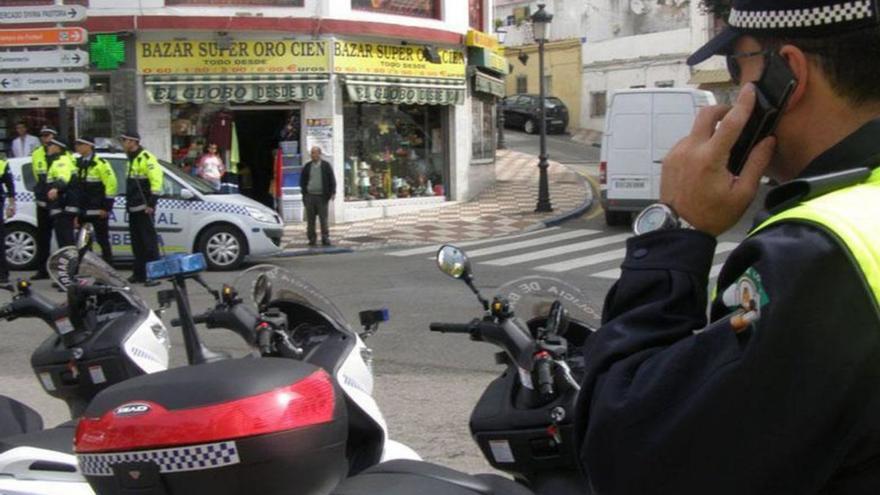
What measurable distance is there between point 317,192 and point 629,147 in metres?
4.97

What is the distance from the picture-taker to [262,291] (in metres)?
3.78

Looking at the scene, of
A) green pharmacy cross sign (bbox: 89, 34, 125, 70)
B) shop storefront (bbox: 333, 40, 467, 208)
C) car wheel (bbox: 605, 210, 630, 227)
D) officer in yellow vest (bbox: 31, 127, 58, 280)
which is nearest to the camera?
officer in yellow vest (bbox: 31, 127, 58, 280)

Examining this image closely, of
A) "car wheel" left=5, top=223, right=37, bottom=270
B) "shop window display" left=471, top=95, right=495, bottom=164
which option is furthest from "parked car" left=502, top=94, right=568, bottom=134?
"car wheel" left=5, top=223, right=37, bottom=270

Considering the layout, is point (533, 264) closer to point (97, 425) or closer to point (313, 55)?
point (313, 55)

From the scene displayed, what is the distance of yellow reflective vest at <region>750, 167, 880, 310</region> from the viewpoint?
1.15m

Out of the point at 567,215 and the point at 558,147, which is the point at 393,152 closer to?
the point at 567,215

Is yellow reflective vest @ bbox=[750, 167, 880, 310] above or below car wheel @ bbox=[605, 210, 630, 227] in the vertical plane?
above

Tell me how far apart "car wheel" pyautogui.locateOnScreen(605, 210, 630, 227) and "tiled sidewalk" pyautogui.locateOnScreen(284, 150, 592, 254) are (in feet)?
4.23

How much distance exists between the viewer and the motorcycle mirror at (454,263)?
3.16m

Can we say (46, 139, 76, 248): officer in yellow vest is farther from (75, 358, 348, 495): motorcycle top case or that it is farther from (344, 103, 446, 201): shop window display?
(75, 358, 348, 495): motorcycle top case

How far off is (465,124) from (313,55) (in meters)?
4.26

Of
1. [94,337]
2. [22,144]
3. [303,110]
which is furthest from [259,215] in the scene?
[94,337]

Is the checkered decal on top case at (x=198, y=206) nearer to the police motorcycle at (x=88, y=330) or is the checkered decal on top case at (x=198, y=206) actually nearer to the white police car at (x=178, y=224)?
the white police car at (x=178, y=224)

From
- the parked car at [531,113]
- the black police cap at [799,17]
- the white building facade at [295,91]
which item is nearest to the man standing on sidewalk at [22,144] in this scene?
the white building facade at [295,91]
